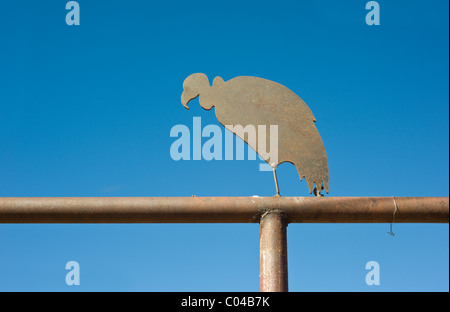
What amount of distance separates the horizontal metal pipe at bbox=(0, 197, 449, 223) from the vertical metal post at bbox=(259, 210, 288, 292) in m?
0.04

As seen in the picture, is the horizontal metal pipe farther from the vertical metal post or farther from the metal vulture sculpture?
the metal vulture sculpture

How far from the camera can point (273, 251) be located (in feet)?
9.32

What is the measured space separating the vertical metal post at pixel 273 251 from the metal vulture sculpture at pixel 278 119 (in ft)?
0.85

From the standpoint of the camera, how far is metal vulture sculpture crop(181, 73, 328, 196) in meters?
3.11

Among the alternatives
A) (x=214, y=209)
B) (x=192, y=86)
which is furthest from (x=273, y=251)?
(x=192, y=86)

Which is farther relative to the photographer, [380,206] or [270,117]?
[270,117]

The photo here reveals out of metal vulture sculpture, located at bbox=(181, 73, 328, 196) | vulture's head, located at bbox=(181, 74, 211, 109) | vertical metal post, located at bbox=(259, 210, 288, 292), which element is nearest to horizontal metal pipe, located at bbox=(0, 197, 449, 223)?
vertical metal post, located at bbox=(259, 210, 288, 292)

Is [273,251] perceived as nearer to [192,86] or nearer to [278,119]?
[278,119]

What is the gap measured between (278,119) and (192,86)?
57cm

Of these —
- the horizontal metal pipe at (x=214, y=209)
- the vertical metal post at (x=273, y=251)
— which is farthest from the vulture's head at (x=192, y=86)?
the vertical metal post at (x=273, y=251)
